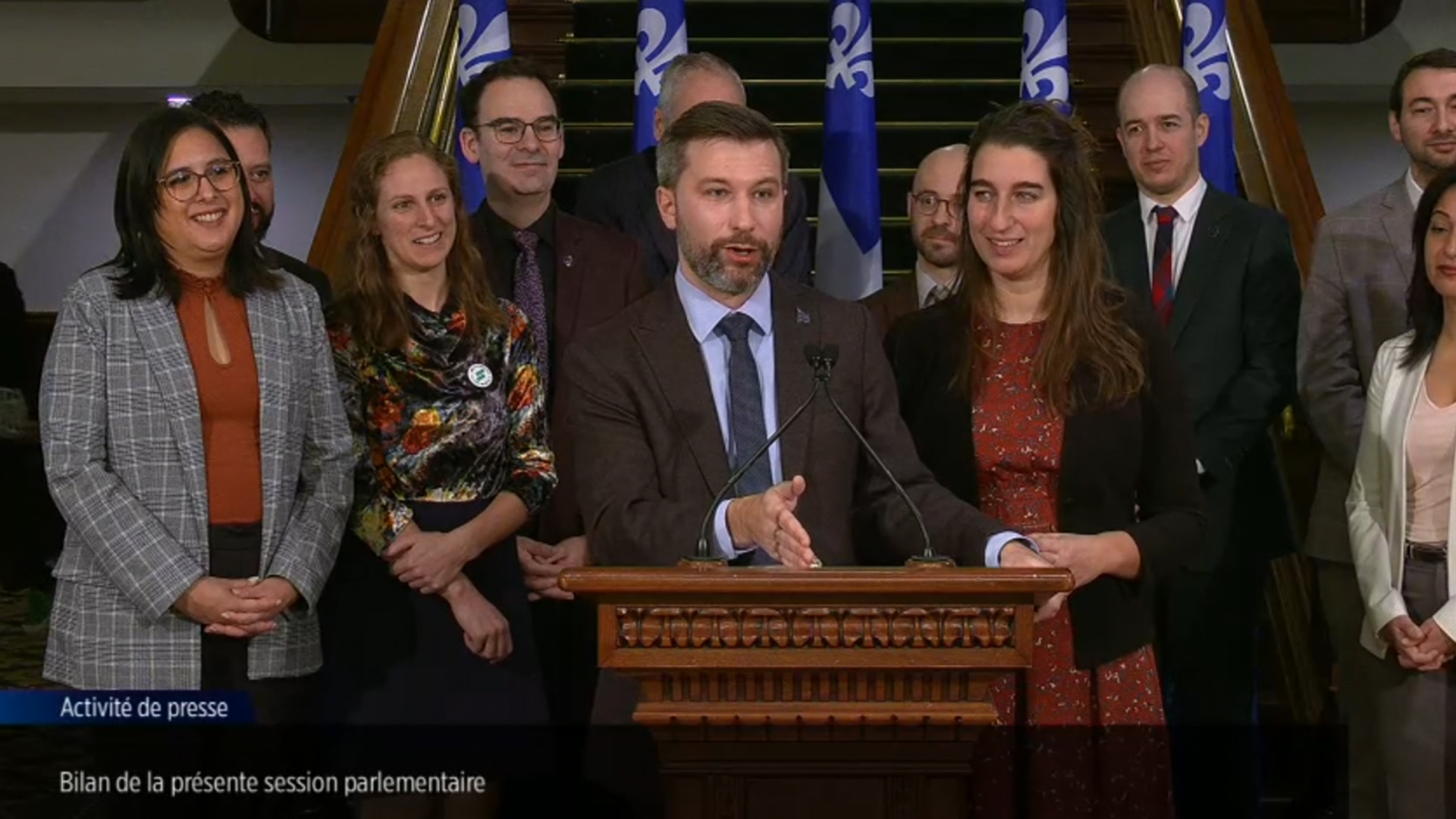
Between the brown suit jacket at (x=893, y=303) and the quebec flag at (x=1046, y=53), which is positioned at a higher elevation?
the quebec flag at (x=1046, y=53)

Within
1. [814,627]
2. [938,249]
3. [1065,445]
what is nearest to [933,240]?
[938,249]

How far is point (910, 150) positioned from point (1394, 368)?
3265 mm

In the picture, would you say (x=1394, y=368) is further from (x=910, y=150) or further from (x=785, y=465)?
(x=910, y=150)

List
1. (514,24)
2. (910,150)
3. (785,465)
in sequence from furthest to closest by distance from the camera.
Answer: (514,24), (910,150), (785,465)

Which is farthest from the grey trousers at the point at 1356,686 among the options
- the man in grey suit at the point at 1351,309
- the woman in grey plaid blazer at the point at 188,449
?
the woman in grey plaid blazer at the point at 188,449

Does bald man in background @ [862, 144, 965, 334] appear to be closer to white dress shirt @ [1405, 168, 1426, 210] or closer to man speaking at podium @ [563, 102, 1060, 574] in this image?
white dress shirt @ [1405, 168, 1426, 210]

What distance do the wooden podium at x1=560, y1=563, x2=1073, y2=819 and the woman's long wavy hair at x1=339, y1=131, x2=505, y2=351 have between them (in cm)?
135

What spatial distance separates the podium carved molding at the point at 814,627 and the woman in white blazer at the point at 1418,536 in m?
1.39

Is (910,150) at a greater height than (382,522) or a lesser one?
greater

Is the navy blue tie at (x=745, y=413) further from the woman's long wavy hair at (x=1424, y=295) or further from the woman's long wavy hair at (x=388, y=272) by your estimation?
the woman's long wavy hair at (x=1424, y=295)

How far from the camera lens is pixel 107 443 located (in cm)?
331

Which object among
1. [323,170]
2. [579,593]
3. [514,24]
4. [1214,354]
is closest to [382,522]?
[579,593]

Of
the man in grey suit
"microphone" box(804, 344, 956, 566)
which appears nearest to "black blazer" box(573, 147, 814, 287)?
the man in grey suit

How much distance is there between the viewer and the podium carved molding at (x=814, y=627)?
7.89 ft
